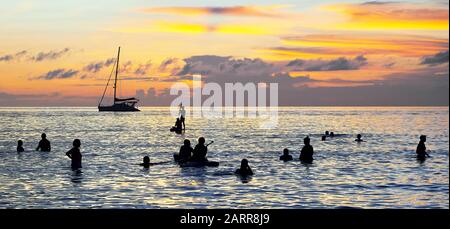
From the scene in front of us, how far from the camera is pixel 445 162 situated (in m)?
44.8

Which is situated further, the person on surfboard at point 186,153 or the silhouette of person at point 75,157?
the person on surfboard at point 186,153

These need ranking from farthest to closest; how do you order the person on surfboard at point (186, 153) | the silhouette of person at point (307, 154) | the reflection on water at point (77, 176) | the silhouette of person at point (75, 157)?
the silhouette of person at point (307, 154) → the person on surfboard at point (186, 153) → the silhouette of person at point (75, 157) → the reflection on water at point (77, 176)

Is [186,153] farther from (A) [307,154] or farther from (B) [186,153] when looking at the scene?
(A) [307,154]

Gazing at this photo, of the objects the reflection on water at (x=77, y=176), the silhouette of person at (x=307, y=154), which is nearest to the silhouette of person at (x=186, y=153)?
the reflection on water at (x=77, y=176)

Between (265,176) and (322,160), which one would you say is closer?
(265,176)

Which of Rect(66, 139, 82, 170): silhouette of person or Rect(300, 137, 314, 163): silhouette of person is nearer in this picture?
Rect(66, 139, 82, 170): silhouette of person

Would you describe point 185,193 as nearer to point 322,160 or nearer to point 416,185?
point 416,185

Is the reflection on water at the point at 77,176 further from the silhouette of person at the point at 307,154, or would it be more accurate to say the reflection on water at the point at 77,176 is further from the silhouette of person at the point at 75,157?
the silhouette of person at the point at 307,154

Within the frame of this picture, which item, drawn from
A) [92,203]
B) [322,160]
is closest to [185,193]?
[92,203]

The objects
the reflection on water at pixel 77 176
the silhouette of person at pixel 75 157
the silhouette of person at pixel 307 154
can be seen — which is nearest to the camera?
the reflection on water at pixel 77 176

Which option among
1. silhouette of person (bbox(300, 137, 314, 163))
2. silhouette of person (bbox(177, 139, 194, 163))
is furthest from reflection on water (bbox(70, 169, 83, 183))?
silhouette of person (bbox(300, 137, 314, 163))

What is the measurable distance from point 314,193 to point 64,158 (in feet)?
78.2

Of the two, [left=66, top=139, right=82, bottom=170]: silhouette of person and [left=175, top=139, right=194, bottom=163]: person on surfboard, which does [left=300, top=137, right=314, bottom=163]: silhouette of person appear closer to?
[left=175, top=139, right=194, bottom=163]: person on surfboard
